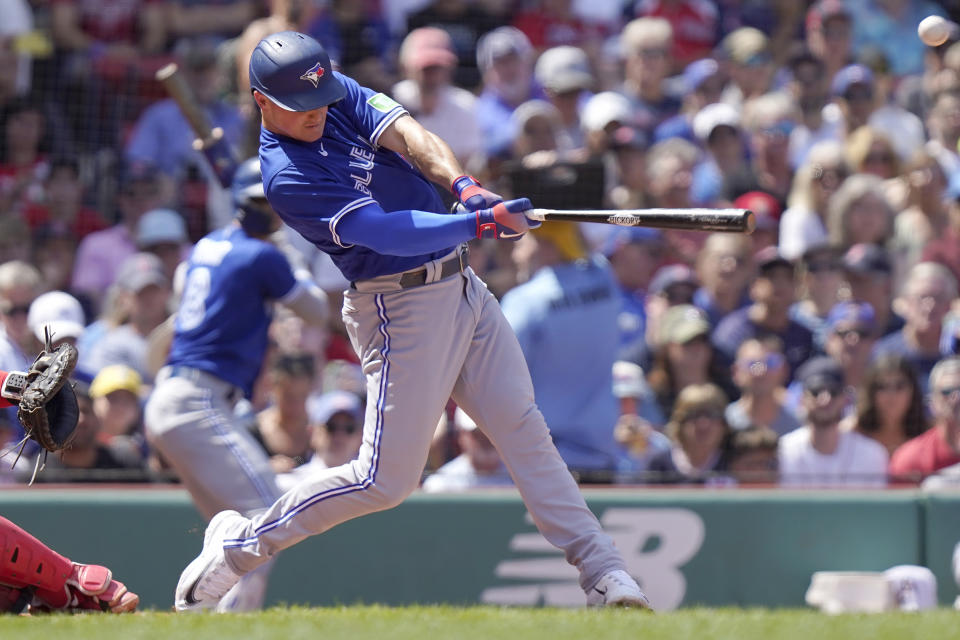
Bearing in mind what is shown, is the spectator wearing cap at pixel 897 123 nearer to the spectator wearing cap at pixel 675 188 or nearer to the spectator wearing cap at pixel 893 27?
the spectator wearing cap at pixel 893 27

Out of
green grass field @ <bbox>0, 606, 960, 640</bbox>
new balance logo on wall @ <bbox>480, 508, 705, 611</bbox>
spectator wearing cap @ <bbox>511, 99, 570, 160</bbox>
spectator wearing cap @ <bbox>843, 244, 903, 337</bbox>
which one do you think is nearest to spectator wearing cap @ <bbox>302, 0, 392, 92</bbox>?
spectator wearing cap @ <bbox>511, 99, 570, 160</bbox>

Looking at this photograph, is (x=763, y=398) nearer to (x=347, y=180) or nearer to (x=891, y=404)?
(x=891, y=404)

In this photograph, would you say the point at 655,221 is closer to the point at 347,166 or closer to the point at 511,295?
the point at 347,166

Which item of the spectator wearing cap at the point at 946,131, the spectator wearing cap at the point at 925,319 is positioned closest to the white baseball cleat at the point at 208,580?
the spectator wearing cap at the point at 925,319

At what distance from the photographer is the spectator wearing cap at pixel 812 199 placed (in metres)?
9.43

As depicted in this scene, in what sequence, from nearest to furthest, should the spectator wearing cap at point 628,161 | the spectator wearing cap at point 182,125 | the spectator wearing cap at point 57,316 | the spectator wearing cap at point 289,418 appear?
the spectator wearing cap at point 289,418 → the spectator wearing cap at point 57,316 → the spectator wearing cap at point 628,161 → the spectator wearing cap at point 182,125

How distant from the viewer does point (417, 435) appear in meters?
4.95

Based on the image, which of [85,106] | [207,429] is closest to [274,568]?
[207,429]

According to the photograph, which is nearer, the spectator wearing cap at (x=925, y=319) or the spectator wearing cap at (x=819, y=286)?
the spectator wearing cap at (x=925, y=319)

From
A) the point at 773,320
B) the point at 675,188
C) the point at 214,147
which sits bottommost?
the point at 773,320

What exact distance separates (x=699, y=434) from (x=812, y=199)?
8.06 feet

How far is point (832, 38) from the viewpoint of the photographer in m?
11.0

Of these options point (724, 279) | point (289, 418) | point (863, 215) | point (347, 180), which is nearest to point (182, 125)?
point (289, 418)

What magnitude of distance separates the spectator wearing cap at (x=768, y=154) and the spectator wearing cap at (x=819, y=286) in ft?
2.69
